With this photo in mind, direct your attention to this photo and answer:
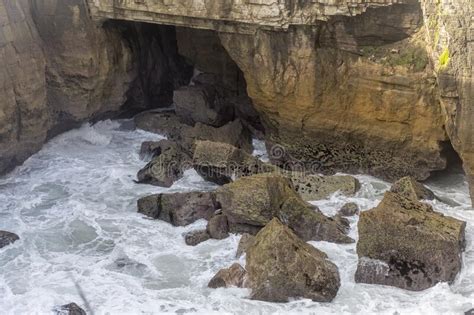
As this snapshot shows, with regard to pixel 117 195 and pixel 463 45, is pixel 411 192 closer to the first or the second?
pixel 463 45

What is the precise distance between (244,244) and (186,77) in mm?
10859

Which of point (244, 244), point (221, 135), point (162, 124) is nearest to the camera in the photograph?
point (244, 244)

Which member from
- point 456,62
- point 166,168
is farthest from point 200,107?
point 456,62

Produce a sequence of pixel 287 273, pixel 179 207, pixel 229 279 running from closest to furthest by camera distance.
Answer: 1. pixel 287 273
2. pixel 229 279
3. pixel 179 207

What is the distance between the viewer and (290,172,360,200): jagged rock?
18109 millimetres

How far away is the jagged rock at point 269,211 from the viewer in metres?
15.9

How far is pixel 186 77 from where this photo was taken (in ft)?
81.3

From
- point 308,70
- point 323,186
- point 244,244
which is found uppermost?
point 308,70

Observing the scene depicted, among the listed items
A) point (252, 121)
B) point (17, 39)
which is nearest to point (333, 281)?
point (252, 121)

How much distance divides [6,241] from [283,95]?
8938 millimetres

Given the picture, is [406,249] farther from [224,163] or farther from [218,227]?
[224,163]

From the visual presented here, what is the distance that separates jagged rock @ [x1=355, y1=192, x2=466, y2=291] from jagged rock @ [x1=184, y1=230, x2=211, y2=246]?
3799mm

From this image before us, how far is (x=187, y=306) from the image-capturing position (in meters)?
13.7

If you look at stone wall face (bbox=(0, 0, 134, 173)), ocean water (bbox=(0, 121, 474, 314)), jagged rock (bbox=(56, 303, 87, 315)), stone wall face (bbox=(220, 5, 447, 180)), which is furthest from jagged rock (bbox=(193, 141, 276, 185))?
jagged rock (bbox=(56, 303, 87, 315))
